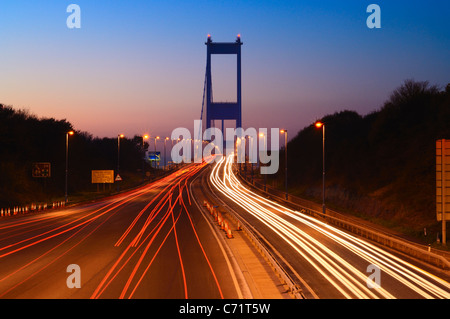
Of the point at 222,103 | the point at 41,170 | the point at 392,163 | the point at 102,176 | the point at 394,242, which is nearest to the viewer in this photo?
the point at 394,242

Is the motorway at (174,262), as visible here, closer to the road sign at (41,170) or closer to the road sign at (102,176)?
the road sign at (41,170)

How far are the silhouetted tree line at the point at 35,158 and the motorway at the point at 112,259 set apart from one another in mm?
17244

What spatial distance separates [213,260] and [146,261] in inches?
102

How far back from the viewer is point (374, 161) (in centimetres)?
4766

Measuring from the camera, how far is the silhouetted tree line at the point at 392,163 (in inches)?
1267

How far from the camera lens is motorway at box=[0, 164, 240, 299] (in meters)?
12.4

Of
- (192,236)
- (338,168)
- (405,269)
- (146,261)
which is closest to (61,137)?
(338,168)

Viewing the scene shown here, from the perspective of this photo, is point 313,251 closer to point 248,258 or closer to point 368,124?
point 248,258

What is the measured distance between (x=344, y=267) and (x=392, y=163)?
2986 cm

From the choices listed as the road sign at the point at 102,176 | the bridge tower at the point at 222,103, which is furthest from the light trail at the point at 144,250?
the bridge tower at the point at 222,103

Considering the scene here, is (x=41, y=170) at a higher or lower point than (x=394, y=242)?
higher

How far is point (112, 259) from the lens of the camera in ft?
56.0

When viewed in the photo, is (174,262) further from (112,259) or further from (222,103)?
(222,103)

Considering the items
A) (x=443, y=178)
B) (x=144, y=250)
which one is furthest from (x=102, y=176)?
(x=443, y=178)
